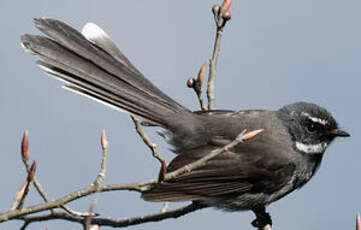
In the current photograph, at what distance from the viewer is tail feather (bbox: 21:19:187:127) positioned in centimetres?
611

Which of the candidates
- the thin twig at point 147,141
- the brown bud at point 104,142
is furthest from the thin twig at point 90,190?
the thin twig at point 147,141

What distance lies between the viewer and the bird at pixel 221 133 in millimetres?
6777

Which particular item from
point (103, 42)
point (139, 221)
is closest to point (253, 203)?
point (139, 221)

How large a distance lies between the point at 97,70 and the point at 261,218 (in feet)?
9.07

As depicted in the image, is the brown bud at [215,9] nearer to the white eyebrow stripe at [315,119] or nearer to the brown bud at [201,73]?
the brown bud at [201,73]

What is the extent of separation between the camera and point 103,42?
7.22 m

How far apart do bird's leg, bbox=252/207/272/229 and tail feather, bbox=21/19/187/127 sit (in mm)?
1671

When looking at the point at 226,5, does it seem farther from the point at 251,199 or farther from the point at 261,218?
the point at 261,218

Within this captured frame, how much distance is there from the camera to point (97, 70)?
22.4 ft

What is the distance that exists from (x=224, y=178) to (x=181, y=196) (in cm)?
108

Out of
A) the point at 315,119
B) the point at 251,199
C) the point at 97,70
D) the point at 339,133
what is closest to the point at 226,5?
the point at 97,70

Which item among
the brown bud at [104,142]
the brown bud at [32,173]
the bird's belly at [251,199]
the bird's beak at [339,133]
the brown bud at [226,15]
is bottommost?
the bird's belly at [251,199]

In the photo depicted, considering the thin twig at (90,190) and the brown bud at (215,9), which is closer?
the thin twig at (90,190)

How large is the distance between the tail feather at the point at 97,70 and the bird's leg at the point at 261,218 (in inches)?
65.8
